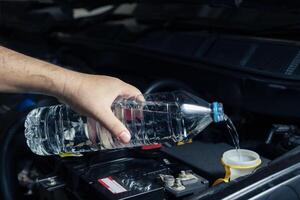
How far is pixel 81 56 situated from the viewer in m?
2.02

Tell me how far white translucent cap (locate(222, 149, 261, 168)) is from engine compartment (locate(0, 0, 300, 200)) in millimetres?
37

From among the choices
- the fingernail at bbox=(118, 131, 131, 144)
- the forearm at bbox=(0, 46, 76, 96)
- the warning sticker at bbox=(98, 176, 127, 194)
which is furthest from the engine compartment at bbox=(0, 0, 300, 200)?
the forearm at bbox=(0, 46, 76, 96)

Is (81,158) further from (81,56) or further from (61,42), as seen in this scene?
(61,42)

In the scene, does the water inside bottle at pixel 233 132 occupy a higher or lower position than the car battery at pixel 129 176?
higher

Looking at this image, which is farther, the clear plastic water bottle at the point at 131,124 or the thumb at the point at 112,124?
the clear plastic water bottle at the point at 131,124

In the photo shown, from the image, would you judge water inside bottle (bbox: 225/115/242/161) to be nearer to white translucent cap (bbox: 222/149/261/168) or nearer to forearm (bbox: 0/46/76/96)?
white translucent cap (bbox: 222/149/261/168)

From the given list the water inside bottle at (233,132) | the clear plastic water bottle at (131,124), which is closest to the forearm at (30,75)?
the clear plastic water bottle at (131,124)

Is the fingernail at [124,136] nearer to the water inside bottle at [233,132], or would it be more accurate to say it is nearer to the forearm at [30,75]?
the forearm at [30,75]

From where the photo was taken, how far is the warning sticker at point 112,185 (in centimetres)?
87

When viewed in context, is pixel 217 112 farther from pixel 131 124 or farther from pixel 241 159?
pixel 131 124

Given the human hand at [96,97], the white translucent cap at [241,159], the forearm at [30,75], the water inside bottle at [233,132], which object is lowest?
the white translucent cap at [241,159]

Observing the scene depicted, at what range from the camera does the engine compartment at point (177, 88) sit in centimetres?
93

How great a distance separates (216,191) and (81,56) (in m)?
1.35

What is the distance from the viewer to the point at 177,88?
1.32 metres
